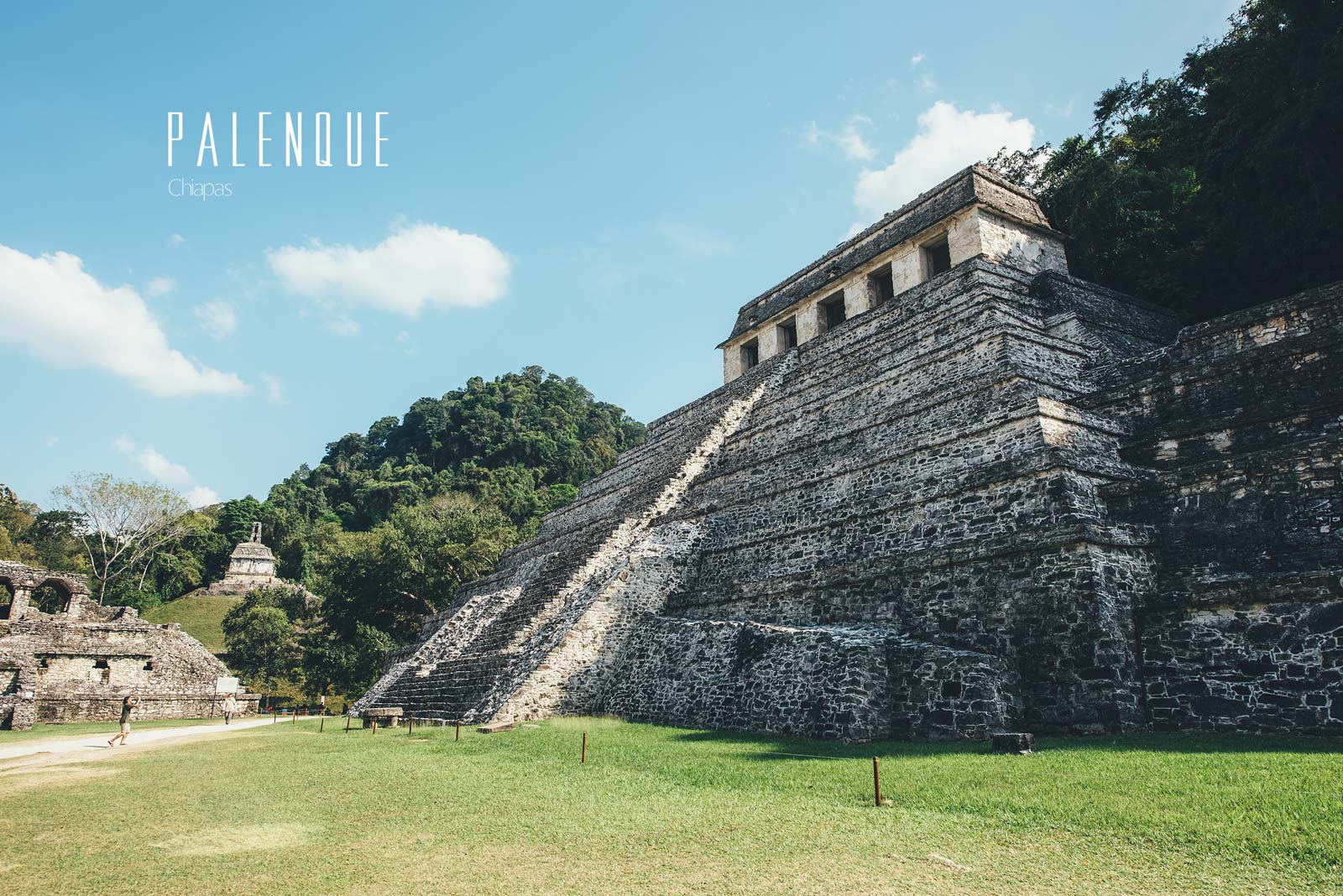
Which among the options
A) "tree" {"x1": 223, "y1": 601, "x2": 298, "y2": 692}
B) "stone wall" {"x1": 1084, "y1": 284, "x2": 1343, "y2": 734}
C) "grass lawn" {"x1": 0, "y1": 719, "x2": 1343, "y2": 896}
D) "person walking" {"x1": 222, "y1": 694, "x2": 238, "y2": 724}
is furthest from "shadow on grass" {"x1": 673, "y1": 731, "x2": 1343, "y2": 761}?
"tree" {"x1": 223, "y1": 601, "x2": 298, "y2": 692}

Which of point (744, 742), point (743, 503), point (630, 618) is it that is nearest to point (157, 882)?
point (744, 742)

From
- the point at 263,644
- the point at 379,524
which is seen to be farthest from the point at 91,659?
the point at 379,524

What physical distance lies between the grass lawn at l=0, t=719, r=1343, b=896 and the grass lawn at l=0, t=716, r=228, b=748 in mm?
10310

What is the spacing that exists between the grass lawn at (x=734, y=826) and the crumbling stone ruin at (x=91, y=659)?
49.4ft

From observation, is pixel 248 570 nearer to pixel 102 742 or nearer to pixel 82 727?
pixel 82 727

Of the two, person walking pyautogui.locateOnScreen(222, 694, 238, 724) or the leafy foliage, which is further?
person walking pyautogui.locateOnScreen(222, 694, 238, 724)

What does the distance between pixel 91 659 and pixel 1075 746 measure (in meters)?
24.0

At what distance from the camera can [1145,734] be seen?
7379 mm

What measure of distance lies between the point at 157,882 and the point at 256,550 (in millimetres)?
60755

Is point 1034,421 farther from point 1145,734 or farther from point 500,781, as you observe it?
point 500,781

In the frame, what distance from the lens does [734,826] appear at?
5129mm

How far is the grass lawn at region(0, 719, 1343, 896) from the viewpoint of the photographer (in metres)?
4.03

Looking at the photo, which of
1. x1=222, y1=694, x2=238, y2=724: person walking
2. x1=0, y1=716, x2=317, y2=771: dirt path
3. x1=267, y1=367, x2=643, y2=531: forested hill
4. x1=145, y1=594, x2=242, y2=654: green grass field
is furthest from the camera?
x1=267, y1=367, x2=643, y2=531: forested hill

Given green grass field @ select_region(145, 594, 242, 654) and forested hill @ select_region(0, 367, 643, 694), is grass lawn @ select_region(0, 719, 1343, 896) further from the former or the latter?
green grass field @ select_region(145, 594, 242, 654)
